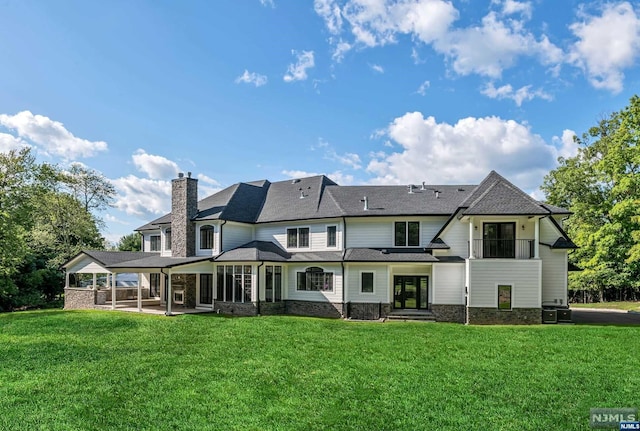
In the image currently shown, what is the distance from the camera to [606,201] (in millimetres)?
24562

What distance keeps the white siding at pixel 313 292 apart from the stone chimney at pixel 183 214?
5930mm

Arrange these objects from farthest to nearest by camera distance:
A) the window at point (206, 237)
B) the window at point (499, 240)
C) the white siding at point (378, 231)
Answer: the window at point (206, 237) < the white siding at point (378, 231) < the window at point (499, 240)

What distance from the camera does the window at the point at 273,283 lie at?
20891 millimetres

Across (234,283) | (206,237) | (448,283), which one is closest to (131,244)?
(206,237)

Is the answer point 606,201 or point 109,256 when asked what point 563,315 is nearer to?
point 606,201

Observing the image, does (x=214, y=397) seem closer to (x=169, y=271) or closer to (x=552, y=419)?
(x=552, y=419)

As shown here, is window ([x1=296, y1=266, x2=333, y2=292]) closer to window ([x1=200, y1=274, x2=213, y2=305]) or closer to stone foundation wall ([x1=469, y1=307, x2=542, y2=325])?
window ([x1=200, y1=274, x2=213, y2=305])

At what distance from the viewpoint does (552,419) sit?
22.3ft

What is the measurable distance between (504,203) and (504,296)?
4.07 metres

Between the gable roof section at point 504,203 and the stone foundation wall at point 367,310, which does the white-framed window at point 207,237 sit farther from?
the gable roof section at point 504,203

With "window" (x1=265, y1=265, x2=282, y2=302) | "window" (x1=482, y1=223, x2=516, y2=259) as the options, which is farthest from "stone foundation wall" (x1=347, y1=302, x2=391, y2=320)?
"window" (x1=482, y1=223, x2=516, y2=259)

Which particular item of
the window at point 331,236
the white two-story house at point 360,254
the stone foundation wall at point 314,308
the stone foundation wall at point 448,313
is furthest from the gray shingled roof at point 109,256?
the stone foundation wall at point 448,313

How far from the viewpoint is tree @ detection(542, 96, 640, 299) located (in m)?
21.3

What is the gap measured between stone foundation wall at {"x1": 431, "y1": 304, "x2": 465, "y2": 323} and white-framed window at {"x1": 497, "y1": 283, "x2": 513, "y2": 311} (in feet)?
5.87
